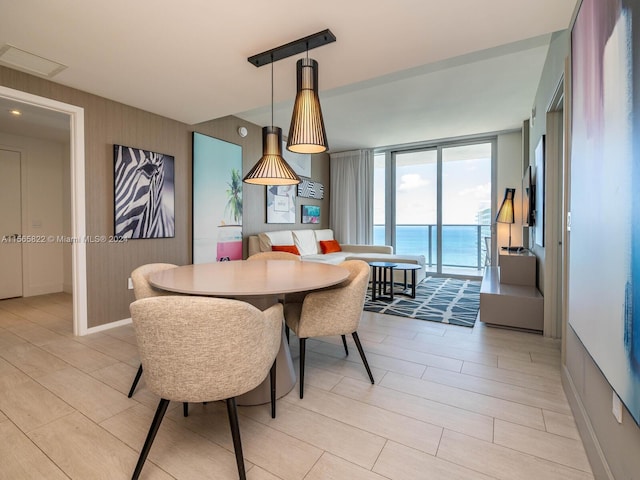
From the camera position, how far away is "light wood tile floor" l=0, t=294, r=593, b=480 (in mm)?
1331

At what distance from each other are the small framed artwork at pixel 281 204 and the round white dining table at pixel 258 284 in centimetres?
310

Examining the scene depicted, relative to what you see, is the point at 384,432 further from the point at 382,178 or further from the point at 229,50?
the point at 382,178

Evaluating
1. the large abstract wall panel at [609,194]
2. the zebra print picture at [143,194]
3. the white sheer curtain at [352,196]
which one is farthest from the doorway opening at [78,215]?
the white sheer curtain at [352,196]

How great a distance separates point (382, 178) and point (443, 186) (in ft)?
4.16

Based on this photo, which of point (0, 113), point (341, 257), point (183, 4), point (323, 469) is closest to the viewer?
point (323, 469)

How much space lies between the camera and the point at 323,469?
1.32 metres

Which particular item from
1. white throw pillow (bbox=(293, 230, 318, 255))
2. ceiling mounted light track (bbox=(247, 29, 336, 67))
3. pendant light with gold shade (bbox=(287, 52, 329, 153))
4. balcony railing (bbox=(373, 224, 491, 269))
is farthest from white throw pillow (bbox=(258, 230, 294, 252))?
pendant light with gold shade (bbox=(287, 52, 329, 153))

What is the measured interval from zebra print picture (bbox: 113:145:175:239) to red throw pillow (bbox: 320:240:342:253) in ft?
10.1

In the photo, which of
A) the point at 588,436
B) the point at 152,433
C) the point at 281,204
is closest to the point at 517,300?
the point at 588,436

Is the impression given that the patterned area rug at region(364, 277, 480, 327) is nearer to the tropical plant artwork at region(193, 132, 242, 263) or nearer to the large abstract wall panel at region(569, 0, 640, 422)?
the large abstract wall panel at region(569, 0, 640, 422)

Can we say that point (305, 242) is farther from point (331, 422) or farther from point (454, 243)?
point (331, 422)

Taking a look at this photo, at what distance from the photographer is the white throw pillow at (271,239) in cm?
475

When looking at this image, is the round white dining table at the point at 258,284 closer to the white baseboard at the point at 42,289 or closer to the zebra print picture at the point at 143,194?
the zebra print picture at the point at 143,194

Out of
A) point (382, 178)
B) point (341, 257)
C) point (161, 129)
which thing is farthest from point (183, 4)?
point (382, 178)
